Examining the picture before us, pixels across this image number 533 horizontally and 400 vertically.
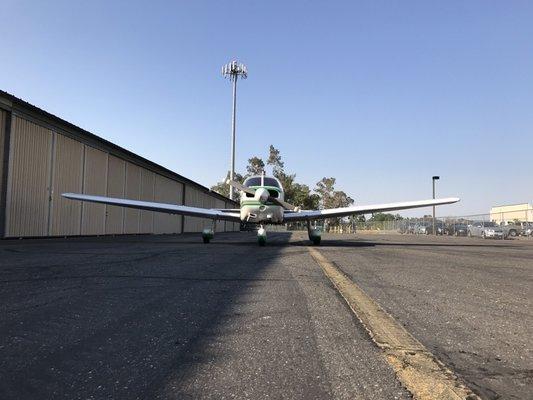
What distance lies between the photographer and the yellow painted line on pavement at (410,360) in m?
2.24

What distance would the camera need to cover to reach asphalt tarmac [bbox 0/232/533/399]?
2.32 m

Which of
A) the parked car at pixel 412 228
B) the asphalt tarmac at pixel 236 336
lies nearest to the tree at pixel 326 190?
the parked car at pixel 412 228

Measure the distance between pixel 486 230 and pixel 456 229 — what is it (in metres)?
6.73

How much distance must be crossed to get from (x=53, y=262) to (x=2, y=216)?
10.6 meters

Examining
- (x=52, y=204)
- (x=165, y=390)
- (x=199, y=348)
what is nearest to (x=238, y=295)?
(x=199, y=348)

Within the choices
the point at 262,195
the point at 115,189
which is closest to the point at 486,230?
the point at 262,195

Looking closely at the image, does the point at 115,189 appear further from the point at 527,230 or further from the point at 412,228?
the point at 412,228

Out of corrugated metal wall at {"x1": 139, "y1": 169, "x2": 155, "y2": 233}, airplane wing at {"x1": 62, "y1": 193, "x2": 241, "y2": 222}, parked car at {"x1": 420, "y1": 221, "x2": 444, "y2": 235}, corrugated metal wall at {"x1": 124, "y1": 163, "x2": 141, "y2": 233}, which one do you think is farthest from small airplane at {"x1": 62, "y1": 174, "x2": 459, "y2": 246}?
parked car at {"x1": 420, "y1": 221, "x2": 444, "y2": 235}

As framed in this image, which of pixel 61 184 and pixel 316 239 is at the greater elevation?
pixel 61 184

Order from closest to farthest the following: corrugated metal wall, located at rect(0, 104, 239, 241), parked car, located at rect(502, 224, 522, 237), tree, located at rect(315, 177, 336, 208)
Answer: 1. corrugated metal wall, located at rect(0, 104, 239, 241)
2. parked car, located at rect(502, 224, 522, 237)
3. tree, located at rect(315, 177, 336, 208)

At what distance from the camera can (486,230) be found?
39.6 m

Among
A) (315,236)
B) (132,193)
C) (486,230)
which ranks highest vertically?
(132,193)

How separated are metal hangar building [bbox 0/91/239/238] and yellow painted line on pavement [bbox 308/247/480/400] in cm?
1659

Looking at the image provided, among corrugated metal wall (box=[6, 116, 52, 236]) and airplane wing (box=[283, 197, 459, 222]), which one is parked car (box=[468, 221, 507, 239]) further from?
corrugated metal wall (box=[6, 116, 52, 236])
